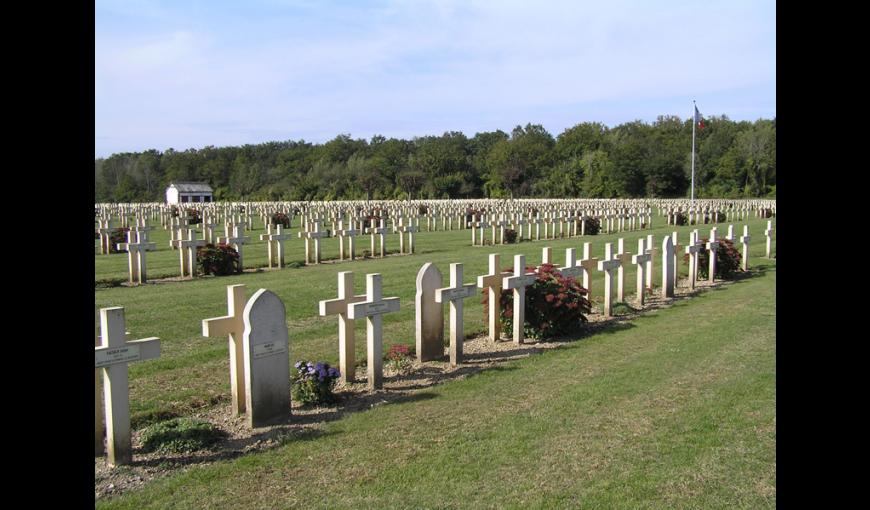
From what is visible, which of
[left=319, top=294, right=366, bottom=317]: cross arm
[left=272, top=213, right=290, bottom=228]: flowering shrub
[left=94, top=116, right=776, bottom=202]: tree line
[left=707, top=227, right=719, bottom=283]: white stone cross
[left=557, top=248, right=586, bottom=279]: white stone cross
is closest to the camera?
[left=319, top=294, right=366, bottom=317]: cross arm

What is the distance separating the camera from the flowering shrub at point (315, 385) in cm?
657

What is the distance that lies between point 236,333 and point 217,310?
6.27 metres

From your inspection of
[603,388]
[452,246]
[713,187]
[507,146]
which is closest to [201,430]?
[603,388]

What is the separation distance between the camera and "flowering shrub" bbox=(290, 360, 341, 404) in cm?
657

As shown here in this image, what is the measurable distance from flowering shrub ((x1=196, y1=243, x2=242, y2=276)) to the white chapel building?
239 ft

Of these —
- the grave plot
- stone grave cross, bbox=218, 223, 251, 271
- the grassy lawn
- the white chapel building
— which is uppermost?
the white chapel building

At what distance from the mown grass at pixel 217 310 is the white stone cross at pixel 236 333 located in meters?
0.70

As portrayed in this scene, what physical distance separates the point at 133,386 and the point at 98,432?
213cm

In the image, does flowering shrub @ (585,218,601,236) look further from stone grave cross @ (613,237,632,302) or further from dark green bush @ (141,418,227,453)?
dark green bush @ (141,418,227,453)

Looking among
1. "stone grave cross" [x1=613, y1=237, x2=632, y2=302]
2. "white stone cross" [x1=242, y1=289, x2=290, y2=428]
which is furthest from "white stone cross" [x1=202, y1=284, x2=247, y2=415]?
"stone grave cross" [x1=613, y1=237, x2=632, y2=302]

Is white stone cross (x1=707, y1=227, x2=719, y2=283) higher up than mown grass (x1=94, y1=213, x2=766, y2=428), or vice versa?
white stone cross (x1=707, y1=227, x2=719, y2=283)

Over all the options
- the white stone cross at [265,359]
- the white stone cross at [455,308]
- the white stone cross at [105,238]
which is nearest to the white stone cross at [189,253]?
the white stone cross at [105,238]

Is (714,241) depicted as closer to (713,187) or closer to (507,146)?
(713,187)

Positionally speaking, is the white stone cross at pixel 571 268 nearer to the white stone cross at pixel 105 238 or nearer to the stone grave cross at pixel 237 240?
the stone grave cross at pixel 237 240
